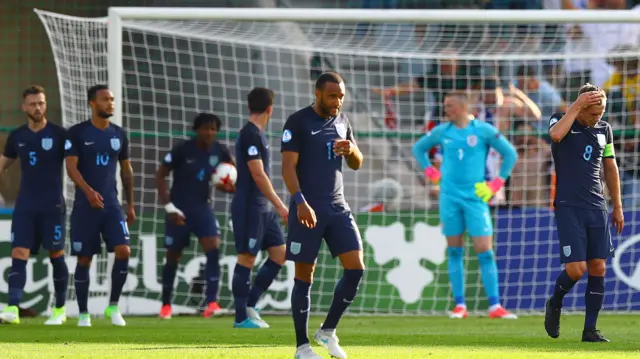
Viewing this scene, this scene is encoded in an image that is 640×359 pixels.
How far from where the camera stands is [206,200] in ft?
43.8

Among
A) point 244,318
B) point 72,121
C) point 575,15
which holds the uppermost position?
point 575,15

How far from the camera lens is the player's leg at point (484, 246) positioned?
13.3 metres

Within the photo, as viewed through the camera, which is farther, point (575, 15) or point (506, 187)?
point (506, 187)

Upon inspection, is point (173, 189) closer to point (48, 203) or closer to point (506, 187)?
point (48, 203)

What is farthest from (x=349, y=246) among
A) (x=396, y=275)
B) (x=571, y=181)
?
(x=396, y=275)

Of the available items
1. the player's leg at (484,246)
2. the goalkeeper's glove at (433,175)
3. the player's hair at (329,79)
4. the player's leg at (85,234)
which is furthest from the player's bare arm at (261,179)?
the player's leg at (484,246)

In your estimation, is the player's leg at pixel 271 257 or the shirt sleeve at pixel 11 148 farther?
the shirt sleeve at pixel 11 148

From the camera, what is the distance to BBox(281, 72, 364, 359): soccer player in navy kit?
7.71 metres

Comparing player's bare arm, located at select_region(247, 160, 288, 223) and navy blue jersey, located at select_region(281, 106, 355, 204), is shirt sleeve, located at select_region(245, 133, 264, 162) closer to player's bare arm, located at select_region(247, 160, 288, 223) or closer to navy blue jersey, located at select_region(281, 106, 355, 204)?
player's bare arm, located at select_region(247, 160, 288, 223)

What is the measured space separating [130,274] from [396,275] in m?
3.10

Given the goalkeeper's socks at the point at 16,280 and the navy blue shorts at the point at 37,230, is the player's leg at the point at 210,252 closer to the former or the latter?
the navy blue shorts at the point at 37,230

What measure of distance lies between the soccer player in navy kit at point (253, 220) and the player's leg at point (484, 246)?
8.49 ft

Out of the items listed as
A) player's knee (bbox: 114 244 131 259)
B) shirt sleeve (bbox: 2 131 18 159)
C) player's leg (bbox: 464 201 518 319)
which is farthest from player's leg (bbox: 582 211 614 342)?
shirt sleeve (bbox: 2 131 18 159)

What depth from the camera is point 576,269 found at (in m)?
9.12
